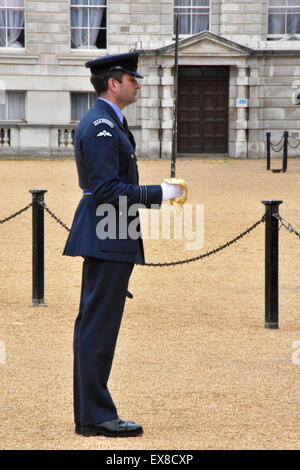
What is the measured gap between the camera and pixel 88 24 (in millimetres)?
30531

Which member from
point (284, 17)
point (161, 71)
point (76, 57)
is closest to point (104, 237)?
point (161, 71)

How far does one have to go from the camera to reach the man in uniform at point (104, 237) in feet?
14.5

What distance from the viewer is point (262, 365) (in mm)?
6281

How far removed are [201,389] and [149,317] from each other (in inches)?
90.7

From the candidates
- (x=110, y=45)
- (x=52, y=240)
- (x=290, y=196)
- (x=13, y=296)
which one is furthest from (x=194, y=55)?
(x=13, y=296)

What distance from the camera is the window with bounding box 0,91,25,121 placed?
99.9ft

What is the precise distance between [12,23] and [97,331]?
2724 cm

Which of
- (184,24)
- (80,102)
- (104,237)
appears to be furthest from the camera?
(80,102)

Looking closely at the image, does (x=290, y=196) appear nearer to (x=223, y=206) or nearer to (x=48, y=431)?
(x=223, y=206)

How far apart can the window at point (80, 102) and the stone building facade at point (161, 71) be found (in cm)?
7

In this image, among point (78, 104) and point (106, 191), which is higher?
point (106, 191)

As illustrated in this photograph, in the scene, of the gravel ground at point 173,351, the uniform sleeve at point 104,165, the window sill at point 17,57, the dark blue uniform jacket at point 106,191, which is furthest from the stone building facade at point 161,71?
the uniform sleeve at point 104,165

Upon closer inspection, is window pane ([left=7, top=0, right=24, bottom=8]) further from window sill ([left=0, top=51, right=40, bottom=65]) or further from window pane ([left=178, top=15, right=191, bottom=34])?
window pane ([left=178, top=15, right=191, bottom=34])

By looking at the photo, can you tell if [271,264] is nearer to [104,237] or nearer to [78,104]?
[104,237]
